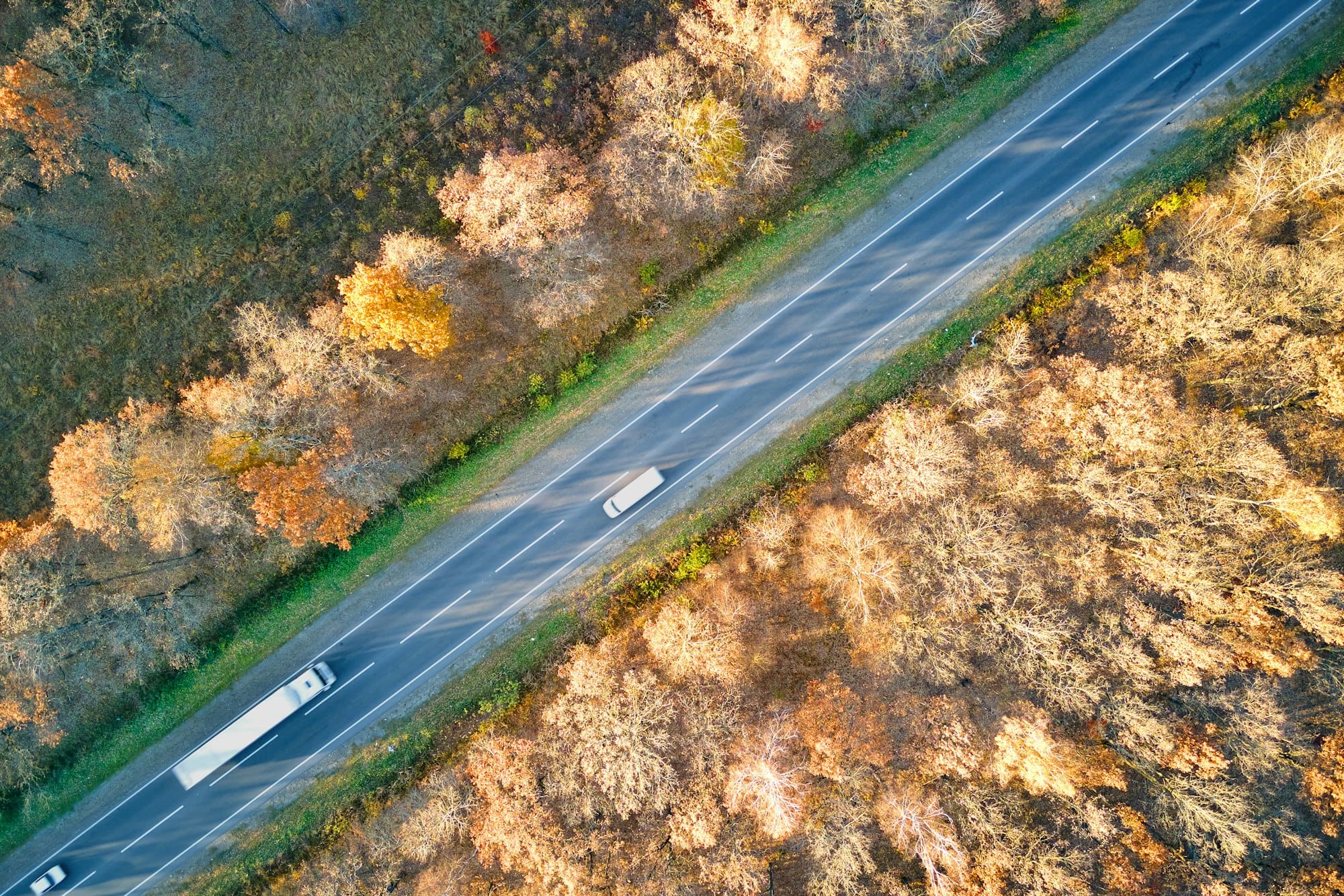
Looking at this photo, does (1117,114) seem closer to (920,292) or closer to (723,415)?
(920,292)

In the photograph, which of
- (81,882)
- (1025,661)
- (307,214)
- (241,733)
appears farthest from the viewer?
(307,214)

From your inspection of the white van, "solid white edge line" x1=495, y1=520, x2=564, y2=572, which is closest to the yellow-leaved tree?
"solid white edge line" x1=495, y1=520, x2=564, y2=572

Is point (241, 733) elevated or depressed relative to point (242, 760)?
elevated

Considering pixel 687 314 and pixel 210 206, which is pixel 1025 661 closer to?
pixel 687 314

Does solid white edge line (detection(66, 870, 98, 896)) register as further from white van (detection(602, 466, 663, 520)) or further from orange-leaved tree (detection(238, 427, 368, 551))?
white van (detection(602, 466, 663, 520))

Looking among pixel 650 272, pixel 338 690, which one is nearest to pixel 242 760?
pixel 338 690

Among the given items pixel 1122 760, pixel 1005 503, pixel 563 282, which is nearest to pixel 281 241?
pixel 563 282

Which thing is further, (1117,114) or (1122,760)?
(1117,114)

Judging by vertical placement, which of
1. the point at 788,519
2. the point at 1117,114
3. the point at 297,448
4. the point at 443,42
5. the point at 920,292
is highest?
the point at 443,42
